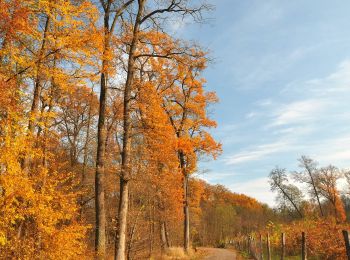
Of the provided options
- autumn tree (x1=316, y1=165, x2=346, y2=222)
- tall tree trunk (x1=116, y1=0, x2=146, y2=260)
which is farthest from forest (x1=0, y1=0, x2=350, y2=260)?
autumn tree (x1=316, y1=165, x2=346, y2=222)

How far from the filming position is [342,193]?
66.2m

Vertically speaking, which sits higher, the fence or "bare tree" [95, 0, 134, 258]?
Result: "bare tree" [95, 0, 134, 258]

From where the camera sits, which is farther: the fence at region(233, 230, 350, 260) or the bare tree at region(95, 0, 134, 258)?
the bare tree at region(95, 0, 134, 258)

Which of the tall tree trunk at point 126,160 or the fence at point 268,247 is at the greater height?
the tall tree trunk at point 126,160

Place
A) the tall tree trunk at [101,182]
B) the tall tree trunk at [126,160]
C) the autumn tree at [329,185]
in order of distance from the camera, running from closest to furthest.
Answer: the tall tree trunk at [126,160] < the tall tree trunk at [101,182] < the autumn tree at [329,185]

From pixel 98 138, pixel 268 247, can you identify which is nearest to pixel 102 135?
pixel 98 138

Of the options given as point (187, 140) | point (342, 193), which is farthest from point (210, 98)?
point (342, 193)

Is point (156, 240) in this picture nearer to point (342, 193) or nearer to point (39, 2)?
point (39, 2)

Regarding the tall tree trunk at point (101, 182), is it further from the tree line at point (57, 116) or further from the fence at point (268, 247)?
the fence at point (268, 247)

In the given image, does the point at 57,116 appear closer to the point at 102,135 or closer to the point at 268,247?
the point at 102,135

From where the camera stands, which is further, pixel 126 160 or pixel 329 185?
pixel 329 185

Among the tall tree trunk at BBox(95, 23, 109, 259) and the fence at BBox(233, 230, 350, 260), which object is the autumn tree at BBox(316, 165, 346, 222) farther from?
the tall tree trunk at BBox(95, 23, 109, 259)

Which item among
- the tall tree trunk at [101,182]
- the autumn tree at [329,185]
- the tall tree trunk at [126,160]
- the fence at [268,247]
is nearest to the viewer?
the fence at [268,247]

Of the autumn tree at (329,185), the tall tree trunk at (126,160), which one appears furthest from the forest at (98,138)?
the autumn tree at (329,185)
